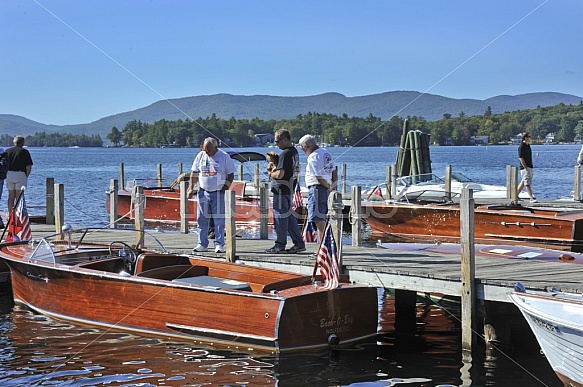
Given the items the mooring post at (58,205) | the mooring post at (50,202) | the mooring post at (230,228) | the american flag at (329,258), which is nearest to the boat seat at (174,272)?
the mooring post at (230,228)

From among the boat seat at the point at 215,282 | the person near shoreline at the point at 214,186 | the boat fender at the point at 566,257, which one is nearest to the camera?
the boat seat at the point at 215,282

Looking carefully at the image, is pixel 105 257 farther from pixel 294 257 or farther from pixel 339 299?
pixel 339 299

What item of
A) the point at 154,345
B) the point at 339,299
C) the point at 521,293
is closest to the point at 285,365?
the point at 339,299

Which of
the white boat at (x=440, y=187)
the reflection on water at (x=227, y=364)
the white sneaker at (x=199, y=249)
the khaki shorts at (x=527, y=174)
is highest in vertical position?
the khaki shorts at (x=527, y=174)

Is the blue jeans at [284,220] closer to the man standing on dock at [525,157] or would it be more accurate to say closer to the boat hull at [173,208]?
the man standing on dock at [525,157]

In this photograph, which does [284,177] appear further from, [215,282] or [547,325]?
[547,325]

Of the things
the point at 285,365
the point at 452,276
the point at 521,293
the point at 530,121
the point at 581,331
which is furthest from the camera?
the point at 530,121

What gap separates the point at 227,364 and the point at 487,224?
10.5m

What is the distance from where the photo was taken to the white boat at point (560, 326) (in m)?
8.69

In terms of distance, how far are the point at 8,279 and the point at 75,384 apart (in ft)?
20.5

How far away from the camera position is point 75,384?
395 inches

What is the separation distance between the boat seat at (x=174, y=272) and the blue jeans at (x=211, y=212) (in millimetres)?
1660

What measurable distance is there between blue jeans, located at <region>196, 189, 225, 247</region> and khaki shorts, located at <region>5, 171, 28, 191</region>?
549 centimetres

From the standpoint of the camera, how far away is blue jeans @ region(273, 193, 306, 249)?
522 inches
